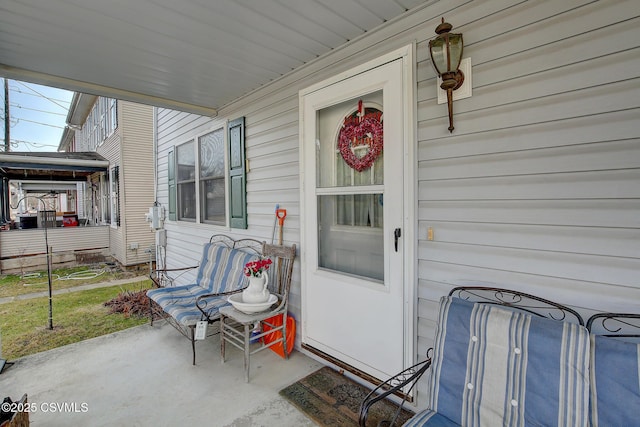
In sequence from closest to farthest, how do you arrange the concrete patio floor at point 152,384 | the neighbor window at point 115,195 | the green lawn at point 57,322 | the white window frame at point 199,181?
the concrete patio floor at point 152,384 → the green lawn at point 57,322 → the white window frame at point 199,181 → the neighbor window at point 115,195

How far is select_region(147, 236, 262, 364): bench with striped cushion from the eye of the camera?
2867 mm

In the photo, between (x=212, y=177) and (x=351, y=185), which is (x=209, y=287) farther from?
→ (x=351, y=185)

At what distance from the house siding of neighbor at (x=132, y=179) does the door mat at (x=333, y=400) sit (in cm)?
616

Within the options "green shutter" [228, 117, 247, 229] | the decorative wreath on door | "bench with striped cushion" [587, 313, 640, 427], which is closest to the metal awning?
"green shutter" [228, 117, 247, 229]

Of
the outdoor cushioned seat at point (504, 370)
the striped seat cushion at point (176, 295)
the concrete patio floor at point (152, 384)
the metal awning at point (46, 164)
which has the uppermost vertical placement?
the metal awning at point (46, 164)

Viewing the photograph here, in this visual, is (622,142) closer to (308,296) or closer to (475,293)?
(475,293)

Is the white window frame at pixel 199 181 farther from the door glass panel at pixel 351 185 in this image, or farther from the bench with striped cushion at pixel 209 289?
the door glass panel at pixel 351 185

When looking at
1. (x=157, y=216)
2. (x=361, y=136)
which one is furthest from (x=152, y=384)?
(x=157, y=216)

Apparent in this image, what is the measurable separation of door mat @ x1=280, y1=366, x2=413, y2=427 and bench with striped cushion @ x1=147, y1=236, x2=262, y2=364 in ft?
3.40

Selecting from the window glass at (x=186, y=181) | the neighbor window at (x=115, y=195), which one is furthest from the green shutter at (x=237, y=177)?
the neighbor window at (x=115, y=195)

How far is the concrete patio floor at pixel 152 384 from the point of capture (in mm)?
2117

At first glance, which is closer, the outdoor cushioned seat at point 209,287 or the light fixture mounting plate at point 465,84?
the light fixture mounting plate at point 465,84

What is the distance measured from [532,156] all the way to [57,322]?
5.41 m

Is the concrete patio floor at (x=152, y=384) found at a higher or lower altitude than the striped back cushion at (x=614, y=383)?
lower
